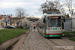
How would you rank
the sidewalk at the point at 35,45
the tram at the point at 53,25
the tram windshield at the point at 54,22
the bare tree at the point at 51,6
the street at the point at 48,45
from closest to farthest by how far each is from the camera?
1. the street at the point at 48,45
2. the sidewalk at the point at 35,45
3. the tram at the point at 53,25
4. the tram windshield at the point at 54,22
5. the bare tree at the point at 51,6

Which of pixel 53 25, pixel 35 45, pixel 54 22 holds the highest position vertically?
pixel 54 22

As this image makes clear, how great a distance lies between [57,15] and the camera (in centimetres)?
1834

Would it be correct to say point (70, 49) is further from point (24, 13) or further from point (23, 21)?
point (24, 13)

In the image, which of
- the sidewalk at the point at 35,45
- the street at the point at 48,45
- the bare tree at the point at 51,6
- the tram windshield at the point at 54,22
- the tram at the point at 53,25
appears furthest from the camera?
the bare tree at the point at 51,6

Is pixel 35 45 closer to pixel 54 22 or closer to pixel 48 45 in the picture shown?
pixel 48 45

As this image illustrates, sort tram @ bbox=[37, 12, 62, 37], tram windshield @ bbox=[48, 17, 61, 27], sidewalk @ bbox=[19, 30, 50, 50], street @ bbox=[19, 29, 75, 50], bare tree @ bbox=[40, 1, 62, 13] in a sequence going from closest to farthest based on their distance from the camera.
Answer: street @ bbox=[19, 29, 75, 50] < sidewalk @ bbox=[19, 30, 50, 50] < tram @ bbox=[37, 12, 62, 37] < tram windshield @ bbox=[48, 17, 61, 27] < bare tree @ bbox=[40, 1, 62, 13]

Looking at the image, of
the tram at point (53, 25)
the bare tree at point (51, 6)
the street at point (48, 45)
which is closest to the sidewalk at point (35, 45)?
the street at point (48, 45)

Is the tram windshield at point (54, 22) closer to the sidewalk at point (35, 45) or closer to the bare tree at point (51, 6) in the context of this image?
the sidewalk at point (35, 45)

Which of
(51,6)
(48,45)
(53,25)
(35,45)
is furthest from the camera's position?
(51,6)

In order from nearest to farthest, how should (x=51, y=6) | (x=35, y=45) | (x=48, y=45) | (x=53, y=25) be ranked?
(x=48, y=45), (x=35, y=45), (x=53, y=25), (x=51, y=6)

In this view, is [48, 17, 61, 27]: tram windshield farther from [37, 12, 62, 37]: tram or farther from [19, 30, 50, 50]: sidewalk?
[19, 30, 50, 50]: sidewalk

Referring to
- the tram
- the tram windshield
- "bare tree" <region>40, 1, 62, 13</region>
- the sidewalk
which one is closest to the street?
the sidewalk

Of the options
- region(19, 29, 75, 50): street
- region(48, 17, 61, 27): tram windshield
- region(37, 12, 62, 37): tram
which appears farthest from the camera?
region(48, 17, 61, 27): tram windshield

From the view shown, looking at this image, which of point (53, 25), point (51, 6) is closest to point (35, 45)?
point (53, 25)
